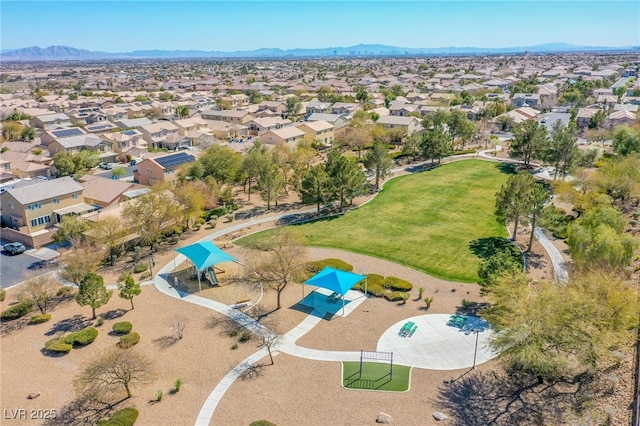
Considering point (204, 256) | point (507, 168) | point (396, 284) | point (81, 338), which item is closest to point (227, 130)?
point (507, 168)

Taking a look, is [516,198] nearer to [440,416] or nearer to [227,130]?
[440,416]

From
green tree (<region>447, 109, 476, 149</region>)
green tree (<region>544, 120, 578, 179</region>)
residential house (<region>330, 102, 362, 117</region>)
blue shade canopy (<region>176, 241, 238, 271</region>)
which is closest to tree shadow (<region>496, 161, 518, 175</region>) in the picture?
green tree (<region>544, 120, 578, 179</region>)

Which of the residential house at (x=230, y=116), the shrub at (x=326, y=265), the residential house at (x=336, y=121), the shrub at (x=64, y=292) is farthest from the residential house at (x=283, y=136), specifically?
the shrub at (x=64, y=292)

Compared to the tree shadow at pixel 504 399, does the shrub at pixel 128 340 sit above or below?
above

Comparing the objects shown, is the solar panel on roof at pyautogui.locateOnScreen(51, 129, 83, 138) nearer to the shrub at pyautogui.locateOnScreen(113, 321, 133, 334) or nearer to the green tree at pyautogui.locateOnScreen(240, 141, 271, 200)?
the green tree at pyautogui.locateOnScreen(240, 141, 271, 200)

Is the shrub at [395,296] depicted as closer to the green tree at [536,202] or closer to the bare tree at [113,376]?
the green tree at [536,202]

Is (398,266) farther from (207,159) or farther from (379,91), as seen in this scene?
(379,91)
